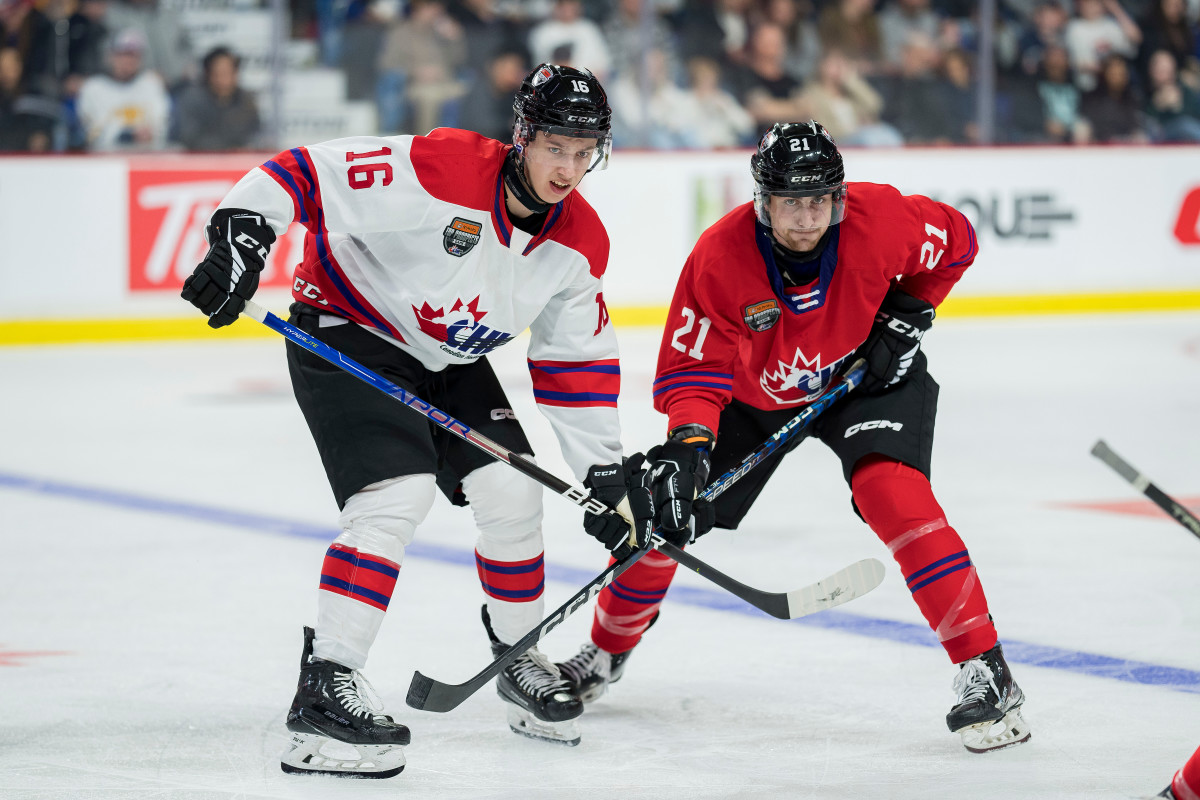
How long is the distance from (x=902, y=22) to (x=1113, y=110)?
1.24m

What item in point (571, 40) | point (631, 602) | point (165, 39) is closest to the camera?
point (631, 602)

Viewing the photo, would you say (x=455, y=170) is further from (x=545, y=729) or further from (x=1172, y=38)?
(x=1172, y=38)

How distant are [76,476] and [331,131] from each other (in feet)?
10.5

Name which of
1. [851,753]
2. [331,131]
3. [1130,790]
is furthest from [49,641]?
[331,131]

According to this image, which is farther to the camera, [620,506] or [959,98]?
[959,98]

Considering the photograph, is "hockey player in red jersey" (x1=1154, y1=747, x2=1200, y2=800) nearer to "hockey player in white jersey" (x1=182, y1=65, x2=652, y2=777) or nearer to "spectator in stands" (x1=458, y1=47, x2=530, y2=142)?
"hockey player in white jersey" (x1=182, y1=65, x2=652, y2=777)

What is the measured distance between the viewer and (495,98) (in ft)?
25.3

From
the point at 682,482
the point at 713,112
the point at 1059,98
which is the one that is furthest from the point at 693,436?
the point at 1059,98

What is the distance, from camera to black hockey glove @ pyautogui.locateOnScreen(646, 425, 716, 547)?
2631 millimetres

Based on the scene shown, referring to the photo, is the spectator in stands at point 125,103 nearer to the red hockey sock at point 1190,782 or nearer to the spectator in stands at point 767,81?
the spectator in stands at point 767,81

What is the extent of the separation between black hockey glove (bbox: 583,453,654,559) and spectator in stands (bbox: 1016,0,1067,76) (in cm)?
663

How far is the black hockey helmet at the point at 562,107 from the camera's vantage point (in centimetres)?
256

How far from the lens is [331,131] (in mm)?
7566

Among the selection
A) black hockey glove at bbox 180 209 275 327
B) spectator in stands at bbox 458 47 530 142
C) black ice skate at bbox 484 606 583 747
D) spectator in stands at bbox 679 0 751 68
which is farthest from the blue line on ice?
spectator in stands at bbox 679 0 751 68
